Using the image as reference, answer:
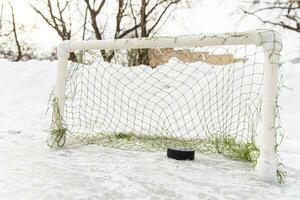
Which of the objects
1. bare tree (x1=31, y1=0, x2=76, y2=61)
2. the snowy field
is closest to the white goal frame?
the snowy field

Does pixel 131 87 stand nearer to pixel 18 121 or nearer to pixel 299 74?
pixel 18 121

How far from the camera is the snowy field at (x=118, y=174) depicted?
6.88 ft

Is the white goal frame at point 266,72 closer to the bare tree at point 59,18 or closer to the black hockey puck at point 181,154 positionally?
the black hockey puck at point 181,154

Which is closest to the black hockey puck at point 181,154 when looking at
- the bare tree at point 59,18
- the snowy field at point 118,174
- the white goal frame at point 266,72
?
the snowy field at point 118,174

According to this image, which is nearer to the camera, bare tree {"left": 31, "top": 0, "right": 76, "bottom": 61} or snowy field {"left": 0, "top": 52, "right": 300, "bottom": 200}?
snowy field {"left": 0, "top": 52, "right": 300, "bottom": 200}

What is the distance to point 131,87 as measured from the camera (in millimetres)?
6395

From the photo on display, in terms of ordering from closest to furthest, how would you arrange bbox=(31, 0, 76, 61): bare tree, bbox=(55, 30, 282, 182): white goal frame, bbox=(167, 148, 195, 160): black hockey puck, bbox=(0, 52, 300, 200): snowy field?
bbox=(0, 52, 300, 200): snowy field, bbox=(55, 30, 282, 182): white goal frame, bbox=(167, 148, 195, 160): black hockey puck, bbox=(31, 0, 76, 61): bare tree

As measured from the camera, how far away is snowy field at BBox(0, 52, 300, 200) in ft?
6.88

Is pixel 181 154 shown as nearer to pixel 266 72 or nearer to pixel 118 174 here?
pixel 118 174

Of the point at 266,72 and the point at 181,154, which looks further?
the point at 181,154

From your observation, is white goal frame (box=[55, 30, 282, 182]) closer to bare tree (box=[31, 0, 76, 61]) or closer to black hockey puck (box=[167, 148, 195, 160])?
black hockey puck (box=[167, 148, 195, 160])

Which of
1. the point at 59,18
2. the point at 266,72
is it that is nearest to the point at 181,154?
the point at 266,72

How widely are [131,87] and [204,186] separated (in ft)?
13.7

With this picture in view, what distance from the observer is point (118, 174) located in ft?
8.12
